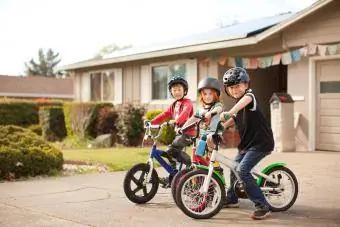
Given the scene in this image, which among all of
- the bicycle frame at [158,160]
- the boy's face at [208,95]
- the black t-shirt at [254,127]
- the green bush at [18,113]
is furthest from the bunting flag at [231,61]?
the green bush at [18,113]

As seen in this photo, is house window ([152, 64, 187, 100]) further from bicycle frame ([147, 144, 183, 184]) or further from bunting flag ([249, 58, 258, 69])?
bicycle frame ([147, 144, 183, 184])

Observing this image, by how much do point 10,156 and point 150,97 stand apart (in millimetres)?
10260

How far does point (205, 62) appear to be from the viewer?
16.9m

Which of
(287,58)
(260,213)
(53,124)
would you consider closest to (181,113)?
(260,213)

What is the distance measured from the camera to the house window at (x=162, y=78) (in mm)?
18250

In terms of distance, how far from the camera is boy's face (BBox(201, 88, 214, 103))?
628 centimetres

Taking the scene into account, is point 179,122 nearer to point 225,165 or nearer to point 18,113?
point 225,165

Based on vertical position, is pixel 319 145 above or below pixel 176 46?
below

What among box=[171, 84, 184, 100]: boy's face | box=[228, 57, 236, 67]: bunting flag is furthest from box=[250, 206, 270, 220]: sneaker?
box=[228, 57, 236, 67]: bunting flag

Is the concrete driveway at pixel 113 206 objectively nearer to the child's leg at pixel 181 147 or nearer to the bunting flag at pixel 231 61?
the child's leg at pixel 181 147

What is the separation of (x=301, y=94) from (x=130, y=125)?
6.17m

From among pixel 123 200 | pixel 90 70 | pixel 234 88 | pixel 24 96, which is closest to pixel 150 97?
pixel 90 70

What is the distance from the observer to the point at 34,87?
46.2m

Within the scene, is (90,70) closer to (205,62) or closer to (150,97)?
(150,97)
